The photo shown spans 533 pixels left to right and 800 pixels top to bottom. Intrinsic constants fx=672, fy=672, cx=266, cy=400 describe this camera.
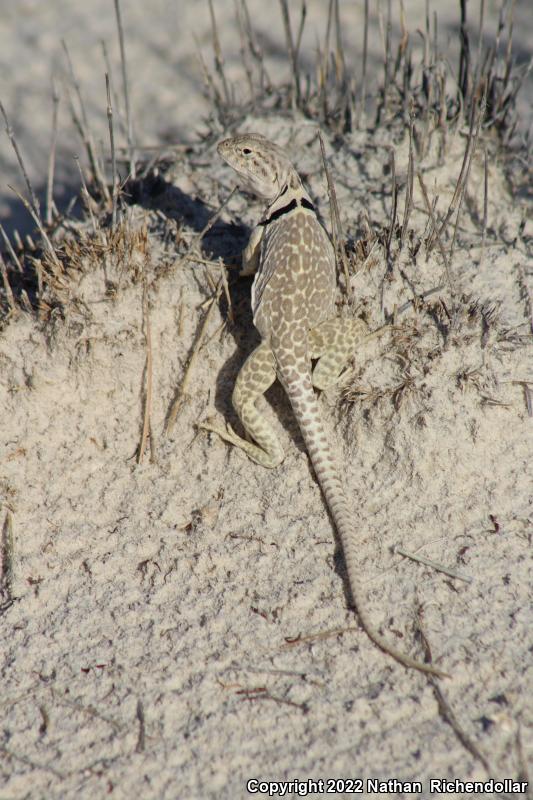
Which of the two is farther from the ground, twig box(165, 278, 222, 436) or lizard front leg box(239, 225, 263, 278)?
lizard front leg box(239, 225, 263, 278)

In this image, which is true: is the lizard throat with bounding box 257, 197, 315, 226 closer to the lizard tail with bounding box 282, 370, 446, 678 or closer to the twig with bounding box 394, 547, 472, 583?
the lizard tail with bounding box 282, 370, 446, 678

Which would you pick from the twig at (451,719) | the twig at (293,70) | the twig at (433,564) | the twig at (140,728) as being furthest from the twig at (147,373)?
the twig at (293,70)

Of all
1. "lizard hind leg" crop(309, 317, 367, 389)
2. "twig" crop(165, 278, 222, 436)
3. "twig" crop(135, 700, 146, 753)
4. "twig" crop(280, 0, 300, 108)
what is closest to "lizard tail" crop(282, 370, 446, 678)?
"lizard hind leg" crop(309, 317, 367, 389)

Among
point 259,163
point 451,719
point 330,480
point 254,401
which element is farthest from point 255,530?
point 259,163

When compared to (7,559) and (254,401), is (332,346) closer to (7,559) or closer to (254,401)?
(254,401)

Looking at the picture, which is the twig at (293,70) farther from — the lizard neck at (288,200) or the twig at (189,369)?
the twig at (189,369)

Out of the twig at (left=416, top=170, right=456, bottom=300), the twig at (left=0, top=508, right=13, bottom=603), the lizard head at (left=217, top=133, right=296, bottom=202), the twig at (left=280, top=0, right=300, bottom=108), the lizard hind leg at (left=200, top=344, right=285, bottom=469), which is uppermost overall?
the twig at (left=280, top=0, right=300, bottom=108)

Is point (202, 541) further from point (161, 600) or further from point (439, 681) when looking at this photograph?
point (439, 681)
